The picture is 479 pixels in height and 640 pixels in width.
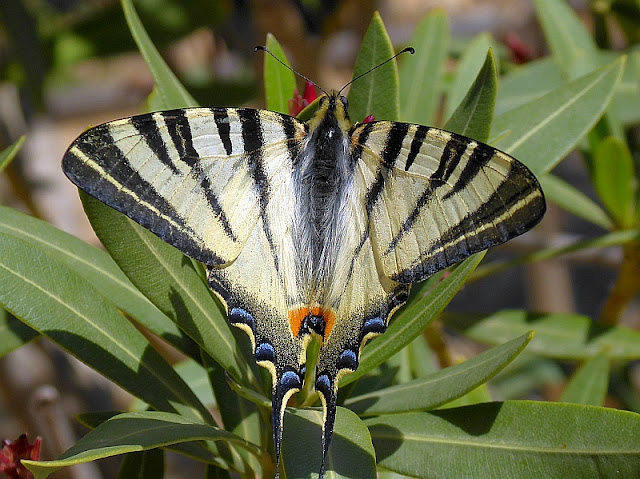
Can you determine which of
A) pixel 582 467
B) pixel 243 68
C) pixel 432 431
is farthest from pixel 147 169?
pixel 243 68

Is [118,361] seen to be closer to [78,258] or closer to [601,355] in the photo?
[78,258]

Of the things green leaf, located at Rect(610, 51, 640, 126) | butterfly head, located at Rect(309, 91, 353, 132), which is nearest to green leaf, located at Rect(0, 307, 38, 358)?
butterfly head, located at Rect(309, 91, 353, 132)

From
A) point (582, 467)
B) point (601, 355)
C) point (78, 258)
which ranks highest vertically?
point (78, 258)

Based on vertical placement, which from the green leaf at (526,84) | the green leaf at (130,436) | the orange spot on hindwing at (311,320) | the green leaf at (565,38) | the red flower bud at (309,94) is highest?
the red flower bud at (309,94)

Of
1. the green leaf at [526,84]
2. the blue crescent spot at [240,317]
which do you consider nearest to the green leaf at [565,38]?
the green leaf at [526,84]

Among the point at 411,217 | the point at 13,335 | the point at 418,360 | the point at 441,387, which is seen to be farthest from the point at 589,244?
the point at 13,335

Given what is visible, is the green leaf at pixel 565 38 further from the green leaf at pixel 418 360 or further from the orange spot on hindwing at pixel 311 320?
the orange spot on hindwing at pixel 311 320
